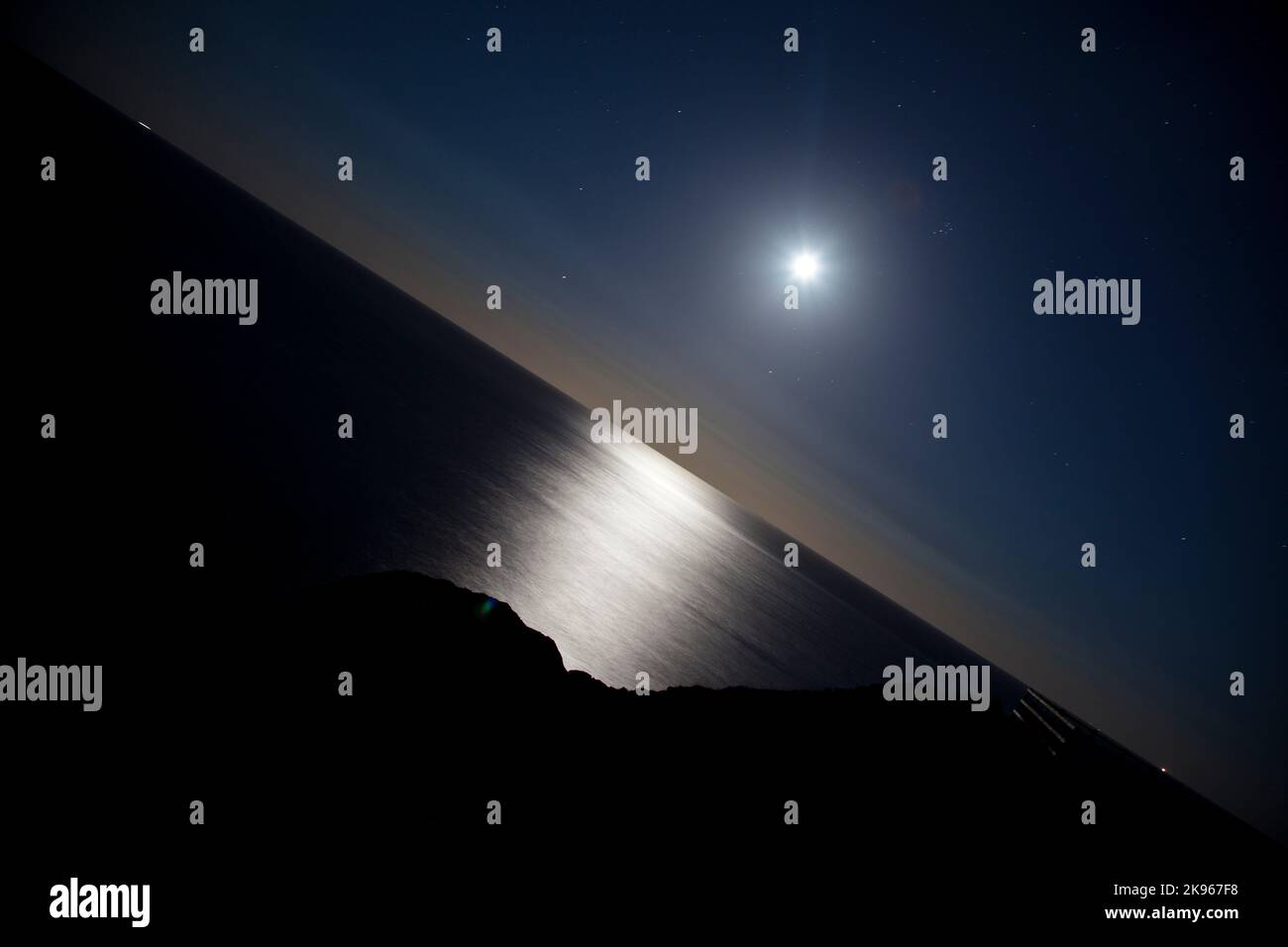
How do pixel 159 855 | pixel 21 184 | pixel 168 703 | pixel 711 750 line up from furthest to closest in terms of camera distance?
1. pixel 21 184
2. pixel 168 703
3. pixel 711 750
4. pixel 159 855

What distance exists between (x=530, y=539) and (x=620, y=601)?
32.0 feet

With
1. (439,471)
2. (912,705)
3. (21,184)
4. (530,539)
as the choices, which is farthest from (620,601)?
(21,184)

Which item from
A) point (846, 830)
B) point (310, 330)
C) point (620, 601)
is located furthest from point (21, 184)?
point (846, 830)

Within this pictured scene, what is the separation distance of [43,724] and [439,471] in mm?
40876

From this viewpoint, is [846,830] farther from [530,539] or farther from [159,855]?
[530,539]

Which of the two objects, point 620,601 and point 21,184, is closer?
point 620,601

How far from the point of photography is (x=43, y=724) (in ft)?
43.1
